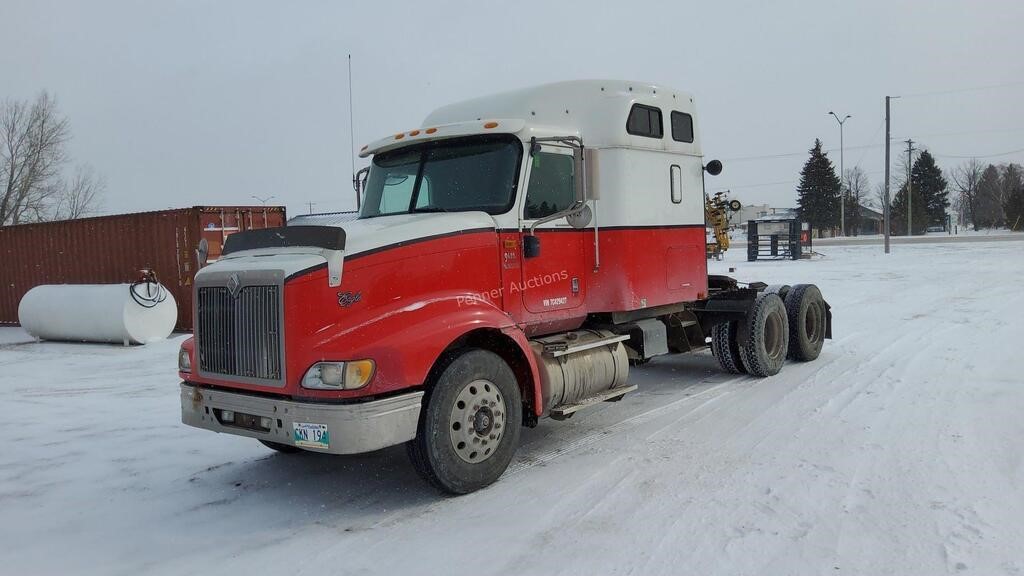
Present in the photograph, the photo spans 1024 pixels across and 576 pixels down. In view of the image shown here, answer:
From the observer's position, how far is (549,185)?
5930 millimetres

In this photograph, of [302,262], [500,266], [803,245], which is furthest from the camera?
[803,245]

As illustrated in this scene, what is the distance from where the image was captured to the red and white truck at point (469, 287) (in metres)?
4.52

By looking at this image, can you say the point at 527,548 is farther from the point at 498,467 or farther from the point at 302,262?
the point at 302,262

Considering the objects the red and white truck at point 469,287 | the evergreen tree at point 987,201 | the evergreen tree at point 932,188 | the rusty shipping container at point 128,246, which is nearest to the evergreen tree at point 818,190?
the evergreen tree at point 932,188

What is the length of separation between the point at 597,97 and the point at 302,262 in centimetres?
336

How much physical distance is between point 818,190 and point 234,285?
247 feet

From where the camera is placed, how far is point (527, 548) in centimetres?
402

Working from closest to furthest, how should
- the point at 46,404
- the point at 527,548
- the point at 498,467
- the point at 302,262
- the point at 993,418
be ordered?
1. the point at 527,548
2. the point at 302,262
3. the point at 498,467
4. the point at 993,418
5. the point at 46,404

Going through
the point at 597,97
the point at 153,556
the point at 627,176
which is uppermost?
the point at 597,97

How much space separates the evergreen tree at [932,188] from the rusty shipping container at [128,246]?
81468 millimetres

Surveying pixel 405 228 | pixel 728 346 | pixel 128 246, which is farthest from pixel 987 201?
pixel 405 228

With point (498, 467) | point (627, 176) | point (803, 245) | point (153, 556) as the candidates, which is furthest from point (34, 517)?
point (803, 245)

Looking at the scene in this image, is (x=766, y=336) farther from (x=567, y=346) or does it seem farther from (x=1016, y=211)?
(x=1016, y=211)

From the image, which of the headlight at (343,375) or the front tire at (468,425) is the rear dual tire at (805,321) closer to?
the front tire at (468,425)
